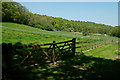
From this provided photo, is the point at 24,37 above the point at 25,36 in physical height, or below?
below

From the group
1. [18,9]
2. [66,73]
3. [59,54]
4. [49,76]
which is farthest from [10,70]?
[18,9]

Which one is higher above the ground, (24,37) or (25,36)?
(25,36)

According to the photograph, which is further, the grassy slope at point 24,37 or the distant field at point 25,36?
the distant field at point 25,36

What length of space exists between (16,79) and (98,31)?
77476 millimetres

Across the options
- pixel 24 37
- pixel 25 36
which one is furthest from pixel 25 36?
pixel 24 37

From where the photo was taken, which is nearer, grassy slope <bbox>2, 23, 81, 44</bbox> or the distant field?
grassy slope <bbox>2, 23, 81, 44</bbox>

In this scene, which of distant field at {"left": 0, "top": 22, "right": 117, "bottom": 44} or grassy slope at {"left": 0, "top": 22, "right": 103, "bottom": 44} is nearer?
grassy slope at {"left": 0, "top": 22, "right": 103, "bottom": 44}

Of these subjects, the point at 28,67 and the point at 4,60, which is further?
the point at 28,67

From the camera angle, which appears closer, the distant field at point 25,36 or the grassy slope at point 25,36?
the grassy slope at point 25,36

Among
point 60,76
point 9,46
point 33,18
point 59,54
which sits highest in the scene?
point 33,18

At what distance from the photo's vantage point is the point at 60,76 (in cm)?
598

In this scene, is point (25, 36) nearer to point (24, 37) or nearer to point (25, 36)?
point (25, 36)

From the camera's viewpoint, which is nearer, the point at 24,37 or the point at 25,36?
the point at 24,37

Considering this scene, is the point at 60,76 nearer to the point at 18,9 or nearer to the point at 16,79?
the point at 16,79
